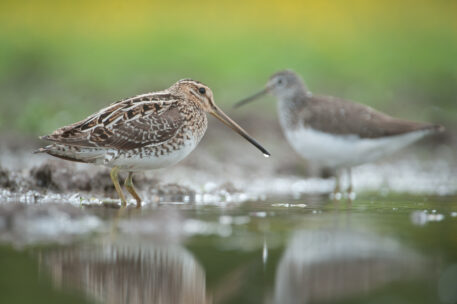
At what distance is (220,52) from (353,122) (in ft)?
29.2

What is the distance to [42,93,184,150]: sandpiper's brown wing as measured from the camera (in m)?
7.25

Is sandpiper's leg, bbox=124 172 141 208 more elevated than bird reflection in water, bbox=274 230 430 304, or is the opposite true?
sandpiper's leg, bbox=124 172 141 208

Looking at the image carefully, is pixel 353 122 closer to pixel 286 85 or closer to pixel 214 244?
pixel 286 85

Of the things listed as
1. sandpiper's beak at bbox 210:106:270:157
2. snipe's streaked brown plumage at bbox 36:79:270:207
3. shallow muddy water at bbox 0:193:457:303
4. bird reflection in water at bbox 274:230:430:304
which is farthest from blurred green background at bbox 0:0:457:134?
bird reflection in water at bbox 274:230:430:304

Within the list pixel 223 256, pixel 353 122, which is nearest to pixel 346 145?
pixel 353 122

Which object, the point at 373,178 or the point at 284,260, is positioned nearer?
the point at 284,260

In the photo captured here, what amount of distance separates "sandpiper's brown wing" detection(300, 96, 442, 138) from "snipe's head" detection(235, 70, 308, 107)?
0.87 metres

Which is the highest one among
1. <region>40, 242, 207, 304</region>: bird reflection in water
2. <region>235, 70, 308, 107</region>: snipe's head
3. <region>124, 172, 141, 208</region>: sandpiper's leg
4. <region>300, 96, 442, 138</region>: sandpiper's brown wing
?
<region>235, 70, 308, 107</region>: snipe's head

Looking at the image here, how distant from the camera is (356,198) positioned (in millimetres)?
8969

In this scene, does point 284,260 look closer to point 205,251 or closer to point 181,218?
point 205,251

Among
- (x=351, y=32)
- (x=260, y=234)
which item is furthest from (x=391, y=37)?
(x=260, y=234)

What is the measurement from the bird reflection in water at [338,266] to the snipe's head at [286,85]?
5.78 m

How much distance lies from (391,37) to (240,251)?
1737cm

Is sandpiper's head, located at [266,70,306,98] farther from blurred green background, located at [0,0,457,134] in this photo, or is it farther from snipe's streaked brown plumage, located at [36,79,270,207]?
snipe's streaked brown plumage, located at [36,79,270,207]
